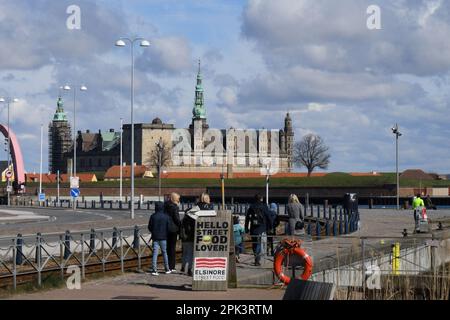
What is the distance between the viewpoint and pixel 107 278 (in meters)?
22.3

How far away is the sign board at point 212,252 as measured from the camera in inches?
744

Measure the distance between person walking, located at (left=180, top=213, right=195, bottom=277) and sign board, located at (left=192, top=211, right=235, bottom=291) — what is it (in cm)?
189

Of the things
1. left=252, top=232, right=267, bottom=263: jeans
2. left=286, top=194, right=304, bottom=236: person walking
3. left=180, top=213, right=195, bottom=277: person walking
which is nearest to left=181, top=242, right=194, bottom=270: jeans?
left=180, top=213, right=195, bottom=277: person walking

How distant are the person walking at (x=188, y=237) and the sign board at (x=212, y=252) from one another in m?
1.89

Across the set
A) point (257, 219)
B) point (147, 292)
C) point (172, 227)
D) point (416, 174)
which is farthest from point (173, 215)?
point (416, 174)

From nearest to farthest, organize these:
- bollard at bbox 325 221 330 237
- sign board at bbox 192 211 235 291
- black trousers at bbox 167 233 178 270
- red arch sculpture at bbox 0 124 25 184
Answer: sign board at bbox 192 211 235 291 → black trousers at bbox 167 233 178 270 → bollard at bbox 325 221 330 237 → red arch sculpture at bbox 0 124 25 184

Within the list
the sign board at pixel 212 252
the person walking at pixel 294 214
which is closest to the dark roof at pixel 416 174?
the person walking at pixel 294 214

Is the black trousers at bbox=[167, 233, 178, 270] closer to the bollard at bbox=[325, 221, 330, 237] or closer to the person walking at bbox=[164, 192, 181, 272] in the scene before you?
the person walking at bbox=[164, 192, 181, 272]

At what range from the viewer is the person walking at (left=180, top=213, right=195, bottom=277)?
21562mm

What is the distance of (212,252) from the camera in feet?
63.1

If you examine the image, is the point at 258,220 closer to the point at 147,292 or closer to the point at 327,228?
the point at 147,292
